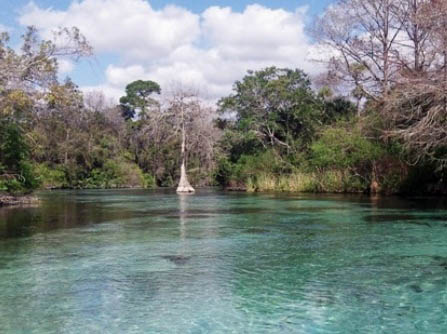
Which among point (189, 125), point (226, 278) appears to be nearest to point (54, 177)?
point (189, 125)

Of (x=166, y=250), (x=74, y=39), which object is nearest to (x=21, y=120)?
(x=74, y=39)

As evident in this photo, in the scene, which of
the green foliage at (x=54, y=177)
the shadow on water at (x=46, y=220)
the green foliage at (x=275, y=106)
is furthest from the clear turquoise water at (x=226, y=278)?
the green foliage at (x=54, y=177)

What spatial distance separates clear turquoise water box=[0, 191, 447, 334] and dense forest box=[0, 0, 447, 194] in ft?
21.7

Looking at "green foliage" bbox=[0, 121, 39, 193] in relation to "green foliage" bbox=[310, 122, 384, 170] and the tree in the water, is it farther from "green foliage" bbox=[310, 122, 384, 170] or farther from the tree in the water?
the tree in the water

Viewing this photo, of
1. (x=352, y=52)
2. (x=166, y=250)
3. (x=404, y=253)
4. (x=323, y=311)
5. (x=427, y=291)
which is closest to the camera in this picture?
(x=323, y=311)

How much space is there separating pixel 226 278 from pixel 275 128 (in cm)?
3088

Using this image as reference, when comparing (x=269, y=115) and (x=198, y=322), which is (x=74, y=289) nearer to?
(x=198, y=322)

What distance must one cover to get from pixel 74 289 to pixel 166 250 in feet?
10.8

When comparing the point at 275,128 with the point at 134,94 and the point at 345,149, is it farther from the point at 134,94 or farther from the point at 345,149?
the point at 134,94

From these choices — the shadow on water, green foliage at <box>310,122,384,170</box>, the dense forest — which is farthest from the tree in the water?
the shadow on water

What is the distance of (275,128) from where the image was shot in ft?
125

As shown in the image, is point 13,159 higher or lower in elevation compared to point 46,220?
higher

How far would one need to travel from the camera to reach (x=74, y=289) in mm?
7086

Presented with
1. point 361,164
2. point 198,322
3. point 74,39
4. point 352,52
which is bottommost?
point 198,322
